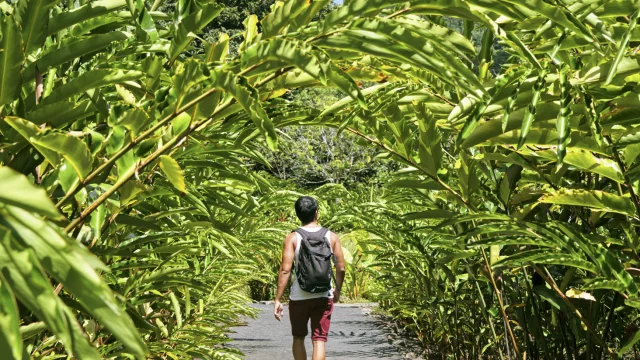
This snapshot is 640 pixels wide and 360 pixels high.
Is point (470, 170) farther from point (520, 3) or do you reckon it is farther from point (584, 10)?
point (520, 3)

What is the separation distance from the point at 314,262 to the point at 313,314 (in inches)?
20.6

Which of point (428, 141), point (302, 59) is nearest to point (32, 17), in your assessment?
point (302, 59)

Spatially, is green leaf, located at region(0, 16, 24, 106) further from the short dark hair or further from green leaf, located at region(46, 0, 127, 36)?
the short dark hair

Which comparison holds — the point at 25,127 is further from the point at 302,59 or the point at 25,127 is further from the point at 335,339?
the point at 335,339

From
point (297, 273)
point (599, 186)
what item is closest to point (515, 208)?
point (599, 186)

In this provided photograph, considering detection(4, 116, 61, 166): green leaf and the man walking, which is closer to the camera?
detection(4, 116, 61, 166): green leaf

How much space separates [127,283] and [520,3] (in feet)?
6.06

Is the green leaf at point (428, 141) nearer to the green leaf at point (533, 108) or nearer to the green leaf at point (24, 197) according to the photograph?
the green leaf at point (533, 108)

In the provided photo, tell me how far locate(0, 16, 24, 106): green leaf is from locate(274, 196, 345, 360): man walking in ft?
15.9

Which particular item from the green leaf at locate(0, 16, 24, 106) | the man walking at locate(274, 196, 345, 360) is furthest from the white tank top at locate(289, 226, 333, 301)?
the green leaf at locate(0, 16, 24, 106)

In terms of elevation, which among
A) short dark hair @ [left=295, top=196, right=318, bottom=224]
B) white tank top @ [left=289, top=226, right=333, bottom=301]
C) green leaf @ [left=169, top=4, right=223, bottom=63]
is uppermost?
green leaf @ [left=169, top=4, right=223, bottom=63]

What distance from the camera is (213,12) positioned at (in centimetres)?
146

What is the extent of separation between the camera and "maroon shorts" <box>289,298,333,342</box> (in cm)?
625

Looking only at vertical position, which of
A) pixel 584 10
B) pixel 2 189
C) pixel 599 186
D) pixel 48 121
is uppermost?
pixel 584 10
